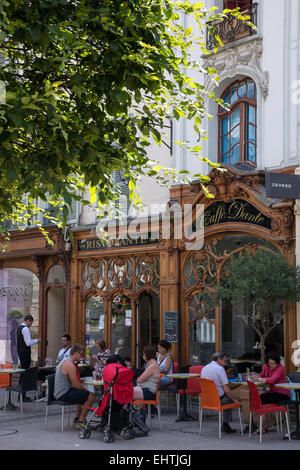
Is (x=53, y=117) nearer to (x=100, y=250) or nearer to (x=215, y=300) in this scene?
(x=215, y=300)

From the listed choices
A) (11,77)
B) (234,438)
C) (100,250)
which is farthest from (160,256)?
(11,77)

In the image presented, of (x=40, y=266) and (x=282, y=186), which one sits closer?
(x=282, y=186)

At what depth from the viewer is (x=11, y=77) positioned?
8156mm

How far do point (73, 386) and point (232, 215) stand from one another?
4.74 metres

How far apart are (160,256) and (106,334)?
114 inches

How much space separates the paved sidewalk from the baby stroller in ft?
0.47

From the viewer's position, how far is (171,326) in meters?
15.0

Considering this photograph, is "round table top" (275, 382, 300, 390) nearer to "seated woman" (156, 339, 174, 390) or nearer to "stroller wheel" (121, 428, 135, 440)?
"stroller wheel" (121, 428, 135, 440)

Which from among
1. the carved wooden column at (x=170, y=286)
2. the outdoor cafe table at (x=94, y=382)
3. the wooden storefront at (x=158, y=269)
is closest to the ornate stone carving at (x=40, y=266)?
the wooden storefront at (x=158, y=269)

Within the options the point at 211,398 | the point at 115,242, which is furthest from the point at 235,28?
the point at 211,398

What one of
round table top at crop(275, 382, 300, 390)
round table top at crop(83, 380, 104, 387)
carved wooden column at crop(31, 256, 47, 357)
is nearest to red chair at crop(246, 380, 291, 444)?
round table top at crop(275, 382, 300, 390)

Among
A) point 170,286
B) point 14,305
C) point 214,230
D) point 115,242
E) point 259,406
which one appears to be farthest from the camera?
point 14,305

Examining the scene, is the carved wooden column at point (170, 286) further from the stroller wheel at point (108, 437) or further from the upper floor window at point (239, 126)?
the stroller wheel at point (108, 437)

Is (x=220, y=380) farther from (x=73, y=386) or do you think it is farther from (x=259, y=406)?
(x=73, y=386)
